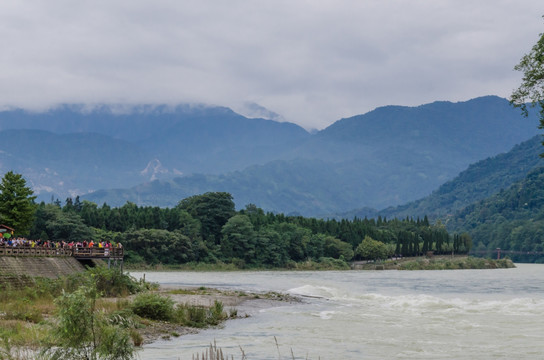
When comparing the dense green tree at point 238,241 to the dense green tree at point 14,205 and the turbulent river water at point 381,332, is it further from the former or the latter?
the turbulent river water at point 381,332

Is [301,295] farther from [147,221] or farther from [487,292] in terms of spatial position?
[147,221]

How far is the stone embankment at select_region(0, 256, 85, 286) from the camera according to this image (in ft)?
192

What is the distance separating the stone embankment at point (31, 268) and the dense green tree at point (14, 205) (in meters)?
35.9

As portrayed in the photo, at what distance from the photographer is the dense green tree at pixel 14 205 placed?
108m

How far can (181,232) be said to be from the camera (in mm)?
183250

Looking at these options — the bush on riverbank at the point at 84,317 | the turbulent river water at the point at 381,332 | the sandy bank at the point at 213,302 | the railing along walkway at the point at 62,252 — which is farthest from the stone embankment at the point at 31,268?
the turbulent river water at the point at 381,332

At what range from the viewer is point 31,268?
63.9 metres

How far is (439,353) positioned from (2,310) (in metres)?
26.6

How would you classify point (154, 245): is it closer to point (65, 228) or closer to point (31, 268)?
point (65, 228)

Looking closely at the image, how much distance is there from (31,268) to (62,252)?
11.4m

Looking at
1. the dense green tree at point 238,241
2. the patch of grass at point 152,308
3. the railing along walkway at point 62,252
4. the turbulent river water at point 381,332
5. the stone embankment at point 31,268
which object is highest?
the dense green tree at point 238,241

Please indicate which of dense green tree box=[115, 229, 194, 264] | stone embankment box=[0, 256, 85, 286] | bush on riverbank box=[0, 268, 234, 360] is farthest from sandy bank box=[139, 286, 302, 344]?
dense green tree box=[115, 229, 194, 264]

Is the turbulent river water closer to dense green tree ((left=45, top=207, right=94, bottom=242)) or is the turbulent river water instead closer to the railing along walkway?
the railing along walkway

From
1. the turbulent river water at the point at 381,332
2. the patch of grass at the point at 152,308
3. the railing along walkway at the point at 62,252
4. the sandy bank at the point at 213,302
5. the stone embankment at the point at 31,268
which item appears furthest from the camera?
the railing along walkway at the point at 62,252
